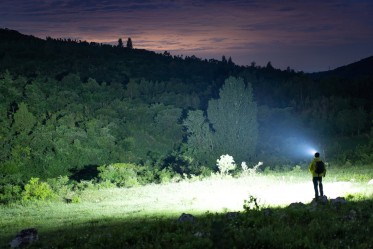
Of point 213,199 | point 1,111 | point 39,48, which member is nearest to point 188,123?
point 1,111

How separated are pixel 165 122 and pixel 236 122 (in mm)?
22501

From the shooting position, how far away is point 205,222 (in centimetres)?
1514

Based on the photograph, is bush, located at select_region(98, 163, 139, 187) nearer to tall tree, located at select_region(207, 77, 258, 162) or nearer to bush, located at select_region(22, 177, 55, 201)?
bush, located at select_region(22, 177, 55, 201)

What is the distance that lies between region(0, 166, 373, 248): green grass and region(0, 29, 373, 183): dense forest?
2480 cm

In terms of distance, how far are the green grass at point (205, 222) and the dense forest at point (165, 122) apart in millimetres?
24805

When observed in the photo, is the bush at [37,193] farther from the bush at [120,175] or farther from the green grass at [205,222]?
the bush at [120,175]

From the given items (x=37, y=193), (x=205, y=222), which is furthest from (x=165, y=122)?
(x=205, y=222)

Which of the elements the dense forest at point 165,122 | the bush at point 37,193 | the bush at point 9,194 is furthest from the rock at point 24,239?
the dense forest at point 165,122

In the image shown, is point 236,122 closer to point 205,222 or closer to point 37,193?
point 37,193

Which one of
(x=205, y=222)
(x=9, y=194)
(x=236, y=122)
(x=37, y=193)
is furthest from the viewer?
(x=236, y=122)

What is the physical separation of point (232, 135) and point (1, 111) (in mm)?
35149

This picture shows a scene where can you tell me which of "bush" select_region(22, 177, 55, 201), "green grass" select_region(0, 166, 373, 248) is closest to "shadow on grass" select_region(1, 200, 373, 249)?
"green grass" select_region(0, 166, 373, 248)

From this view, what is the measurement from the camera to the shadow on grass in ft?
34.9

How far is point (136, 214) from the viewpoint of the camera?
26609 millimetres
